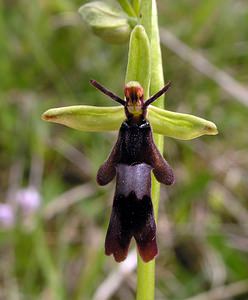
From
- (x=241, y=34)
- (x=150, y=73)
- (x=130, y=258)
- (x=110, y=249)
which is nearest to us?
(x=110, y=249)

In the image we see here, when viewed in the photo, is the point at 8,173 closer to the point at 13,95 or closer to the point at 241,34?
the point at 13,95

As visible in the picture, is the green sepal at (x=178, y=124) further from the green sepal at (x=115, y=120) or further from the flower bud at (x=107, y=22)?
the flower bud at (x=107, y=22)

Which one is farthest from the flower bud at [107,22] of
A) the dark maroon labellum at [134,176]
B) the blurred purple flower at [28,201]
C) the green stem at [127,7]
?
the blurred purple flower at [28,201]

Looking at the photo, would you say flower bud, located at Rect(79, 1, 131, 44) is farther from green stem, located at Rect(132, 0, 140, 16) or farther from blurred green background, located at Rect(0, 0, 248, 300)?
blurred green background, located at Rect(0, 0, 248, 300)

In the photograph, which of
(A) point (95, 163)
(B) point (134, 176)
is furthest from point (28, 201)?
(B) point (134, 176)

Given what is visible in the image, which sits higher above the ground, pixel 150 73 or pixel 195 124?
pixel 150 73

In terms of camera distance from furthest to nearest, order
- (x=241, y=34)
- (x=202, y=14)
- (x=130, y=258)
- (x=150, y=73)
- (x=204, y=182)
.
Result: 1. (x=241, y=34)
2. (x=202, y=14)
3. (x=204, y=182)
4. (x=130, y=258)
5. (x=150, y=73)

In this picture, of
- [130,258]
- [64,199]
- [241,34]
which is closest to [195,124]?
[130,258]
